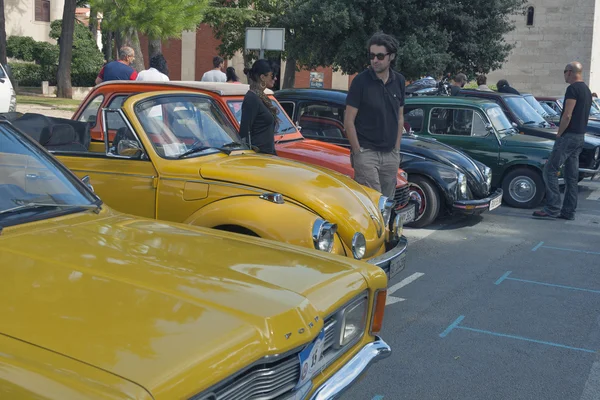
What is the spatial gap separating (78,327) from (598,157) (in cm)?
1245

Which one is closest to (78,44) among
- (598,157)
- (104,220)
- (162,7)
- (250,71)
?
(162,7)

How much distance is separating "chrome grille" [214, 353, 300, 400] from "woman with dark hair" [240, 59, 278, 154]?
186 inches

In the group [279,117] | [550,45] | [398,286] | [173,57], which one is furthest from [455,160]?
[550,45]

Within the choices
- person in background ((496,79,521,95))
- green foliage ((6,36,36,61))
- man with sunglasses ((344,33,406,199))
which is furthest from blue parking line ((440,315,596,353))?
green foliage ((6,36,36,61))

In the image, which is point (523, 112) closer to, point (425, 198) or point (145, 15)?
point (425, 198)

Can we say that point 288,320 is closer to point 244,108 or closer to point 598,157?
point 244,108

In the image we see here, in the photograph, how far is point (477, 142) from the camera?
11695 millimetres

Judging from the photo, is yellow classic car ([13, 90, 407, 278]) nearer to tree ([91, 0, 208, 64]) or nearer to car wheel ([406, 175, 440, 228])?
car wheel ([406, 175, 440, 228])

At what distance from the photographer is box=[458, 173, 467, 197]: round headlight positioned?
9680 mm

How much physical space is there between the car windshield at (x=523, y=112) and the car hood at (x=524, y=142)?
1368 mm

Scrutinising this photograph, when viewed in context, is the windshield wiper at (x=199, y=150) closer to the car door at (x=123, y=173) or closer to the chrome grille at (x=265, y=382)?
the car door at (x=123, y=173)

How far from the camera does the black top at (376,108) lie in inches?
281

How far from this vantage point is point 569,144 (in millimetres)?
10336

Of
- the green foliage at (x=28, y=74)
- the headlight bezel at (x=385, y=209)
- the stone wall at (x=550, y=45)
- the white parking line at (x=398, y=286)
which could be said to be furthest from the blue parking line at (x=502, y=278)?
the stone wall at (x=550, y=45)
